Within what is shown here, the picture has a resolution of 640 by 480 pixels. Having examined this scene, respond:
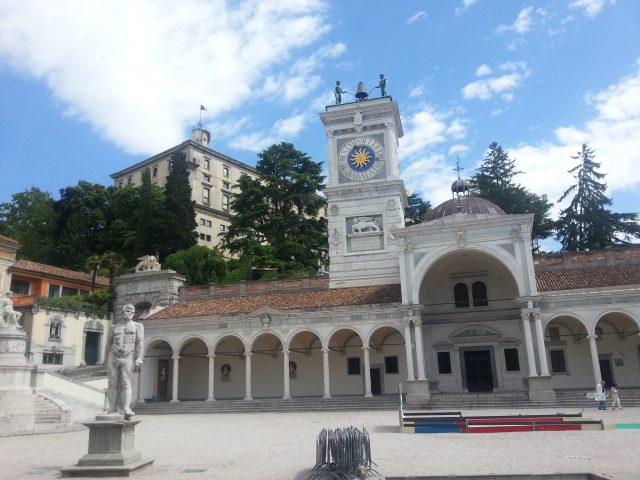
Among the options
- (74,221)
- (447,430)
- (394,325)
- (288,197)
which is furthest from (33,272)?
(447,430)

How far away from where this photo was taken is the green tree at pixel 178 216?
49.9m

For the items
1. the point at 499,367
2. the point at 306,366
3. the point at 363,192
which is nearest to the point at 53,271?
the point at 306,366

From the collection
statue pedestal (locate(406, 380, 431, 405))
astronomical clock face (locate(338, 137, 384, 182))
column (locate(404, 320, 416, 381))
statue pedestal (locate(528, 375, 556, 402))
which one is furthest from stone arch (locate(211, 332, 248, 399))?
statue pedestal (locate(528, 375, 556, 402))

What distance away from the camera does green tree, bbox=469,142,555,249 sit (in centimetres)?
4778

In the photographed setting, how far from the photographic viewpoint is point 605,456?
1098cm

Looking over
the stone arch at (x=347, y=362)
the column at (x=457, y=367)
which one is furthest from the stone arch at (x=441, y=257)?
the stone arch at (x=347, y=362)

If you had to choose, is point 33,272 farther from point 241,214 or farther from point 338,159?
point 338,159

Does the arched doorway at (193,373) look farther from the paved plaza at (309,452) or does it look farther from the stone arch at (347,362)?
the paved plaza at (309,452)

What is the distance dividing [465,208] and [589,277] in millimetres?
7753

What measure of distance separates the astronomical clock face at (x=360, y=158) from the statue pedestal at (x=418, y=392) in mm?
14285

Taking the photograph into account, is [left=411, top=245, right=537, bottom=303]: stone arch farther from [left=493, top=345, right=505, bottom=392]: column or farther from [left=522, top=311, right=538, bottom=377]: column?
[left=493, top=345, right=505, bottom=392]: column

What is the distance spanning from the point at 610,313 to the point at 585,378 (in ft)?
13.5

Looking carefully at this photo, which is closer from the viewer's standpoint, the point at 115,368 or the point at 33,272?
the point at 115,368

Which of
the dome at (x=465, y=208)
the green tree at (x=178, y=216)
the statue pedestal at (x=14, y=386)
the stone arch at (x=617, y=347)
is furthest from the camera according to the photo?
the green tree at (x=178, y=216)
